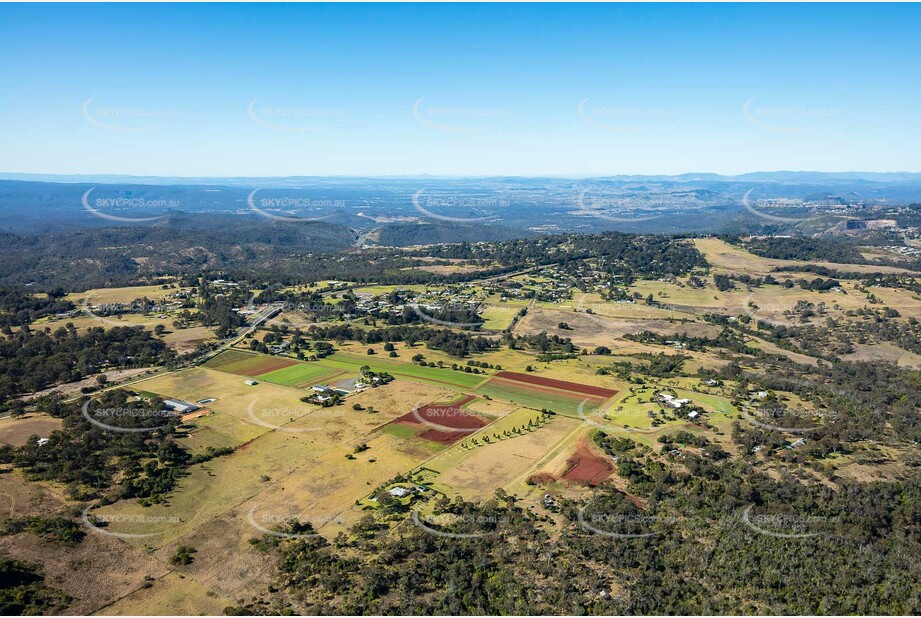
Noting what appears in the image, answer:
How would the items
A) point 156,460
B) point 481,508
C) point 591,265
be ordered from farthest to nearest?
point 591,265 → point 156,460 → point 481,508

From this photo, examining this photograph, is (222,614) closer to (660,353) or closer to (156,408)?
(156,408)

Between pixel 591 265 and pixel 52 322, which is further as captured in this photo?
pixel 591 265

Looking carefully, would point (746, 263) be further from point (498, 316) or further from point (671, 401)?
point (671, 401)

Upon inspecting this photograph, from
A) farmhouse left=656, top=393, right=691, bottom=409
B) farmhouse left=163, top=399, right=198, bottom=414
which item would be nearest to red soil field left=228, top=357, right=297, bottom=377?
farmhouse left=163, top=399, right=198, bottom=414

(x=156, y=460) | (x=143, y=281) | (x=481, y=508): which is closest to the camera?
(x=481, y=508)

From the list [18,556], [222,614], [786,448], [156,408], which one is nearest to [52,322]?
[156,408]

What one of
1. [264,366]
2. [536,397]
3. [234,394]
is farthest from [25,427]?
[536,397]
